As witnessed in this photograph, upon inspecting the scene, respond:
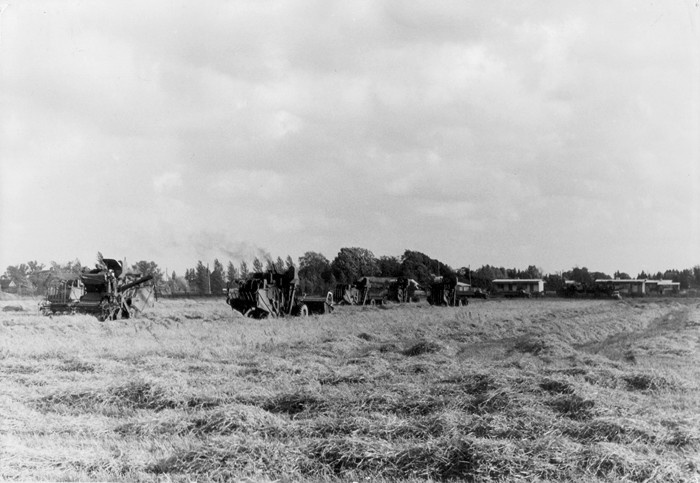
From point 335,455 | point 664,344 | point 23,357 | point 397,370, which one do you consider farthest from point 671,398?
point 23,357

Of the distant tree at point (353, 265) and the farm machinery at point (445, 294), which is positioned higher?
the distant tree at point (353, 265)

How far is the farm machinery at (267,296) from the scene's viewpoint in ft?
80.2

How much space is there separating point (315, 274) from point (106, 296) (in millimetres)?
45002

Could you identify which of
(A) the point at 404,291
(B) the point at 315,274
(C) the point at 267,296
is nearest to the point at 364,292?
(A) the point at 404,291

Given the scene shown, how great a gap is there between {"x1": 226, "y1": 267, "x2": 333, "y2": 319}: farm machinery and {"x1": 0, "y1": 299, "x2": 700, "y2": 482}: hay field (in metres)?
10.7

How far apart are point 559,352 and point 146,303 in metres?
20.2

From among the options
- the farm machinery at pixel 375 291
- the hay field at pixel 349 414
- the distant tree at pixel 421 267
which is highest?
the distant tree at pixel 421 267

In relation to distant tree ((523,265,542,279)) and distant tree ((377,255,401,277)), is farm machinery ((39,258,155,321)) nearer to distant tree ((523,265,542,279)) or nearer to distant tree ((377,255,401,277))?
distant tree ((377,255,401,277))

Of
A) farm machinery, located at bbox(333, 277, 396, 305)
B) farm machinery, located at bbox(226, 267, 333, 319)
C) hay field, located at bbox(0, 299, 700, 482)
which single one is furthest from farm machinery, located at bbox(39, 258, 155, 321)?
farm machinery, located at bbox(333, 277, 396, 305)

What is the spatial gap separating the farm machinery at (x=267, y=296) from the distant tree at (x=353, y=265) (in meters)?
41.2

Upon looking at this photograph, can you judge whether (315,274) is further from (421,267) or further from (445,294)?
(445,294)

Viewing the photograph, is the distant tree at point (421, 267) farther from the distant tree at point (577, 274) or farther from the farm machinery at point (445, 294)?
the distant tree at point (577, 274)

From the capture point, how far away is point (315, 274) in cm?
6800

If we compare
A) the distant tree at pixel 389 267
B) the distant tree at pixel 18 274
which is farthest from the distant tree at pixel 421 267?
the distant tree at pixel 18 274
